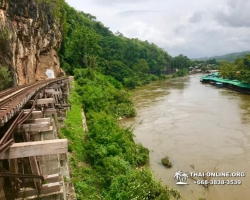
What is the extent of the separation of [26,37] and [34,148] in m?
19.8

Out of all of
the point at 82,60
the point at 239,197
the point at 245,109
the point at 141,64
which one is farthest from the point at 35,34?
the point at 141,64

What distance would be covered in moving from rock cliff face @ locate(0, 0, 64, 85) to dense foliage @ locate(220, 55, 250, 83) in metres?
33.0

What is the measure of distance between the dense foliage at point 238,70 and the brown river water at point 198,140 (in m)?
13.4

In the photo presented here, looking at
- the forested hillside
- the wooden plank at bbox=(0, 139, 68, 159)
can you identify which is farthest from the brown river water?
the forested hillside

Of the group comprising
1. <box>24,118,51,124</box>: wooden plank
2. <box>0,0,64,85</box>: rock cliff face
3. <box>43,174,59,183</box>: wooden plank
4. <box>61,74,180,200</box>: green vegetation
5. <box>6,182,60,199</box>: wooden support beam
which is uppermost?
<box>0,0,64,85</box>: rock cliff face

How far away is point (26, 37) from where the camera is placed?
21.4 m

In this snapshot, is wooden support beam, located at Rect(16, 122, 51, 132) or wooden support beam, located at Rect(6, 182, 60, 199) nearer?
wooden support beam, located at Rect(6, 182, 60, 199)

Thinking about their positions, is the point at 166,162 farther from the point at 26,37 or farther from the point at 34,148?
the point at 26,37

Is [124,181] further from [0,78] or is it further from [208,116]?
[208,116]

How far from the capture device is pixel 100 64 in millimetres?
48969

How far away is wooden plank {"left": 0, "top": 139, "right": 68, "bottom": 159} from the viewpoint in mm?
4008

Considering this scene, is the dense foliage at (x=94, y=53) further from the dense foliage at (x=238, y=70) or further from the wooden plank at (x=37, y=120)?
the wooden plank at (x=37, y=120)

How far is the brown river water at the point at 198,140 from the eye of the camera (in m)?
12.3

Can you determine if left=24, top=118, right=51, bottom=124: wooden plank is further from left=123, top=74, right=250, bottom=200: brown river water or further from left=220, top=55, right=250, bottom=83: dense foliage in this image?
left=220, top=55, right=250, bottom=83: dense foliage
